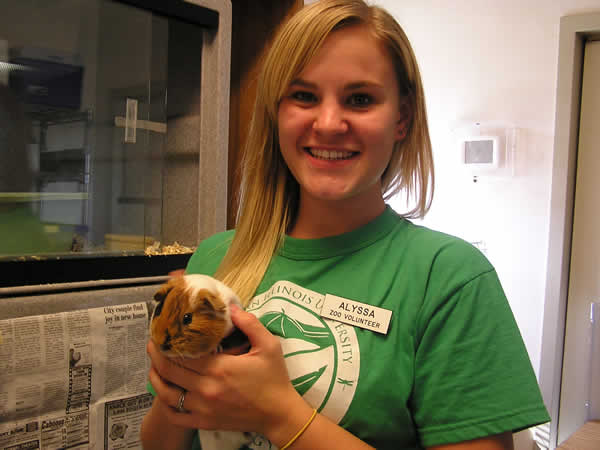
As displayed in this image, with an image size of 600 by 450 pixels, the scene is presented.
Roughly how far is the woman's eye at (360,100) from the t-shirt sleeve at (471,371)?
0.94ft

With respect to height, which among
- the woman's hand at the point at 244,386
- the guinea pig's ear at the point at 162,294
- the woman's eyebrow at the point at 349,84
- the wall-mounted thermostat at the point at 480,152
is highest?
the wall-mounted thermostat at the point at 480,152

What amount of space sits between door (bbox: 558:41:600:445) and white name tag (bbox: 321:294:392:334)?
2.26 metres

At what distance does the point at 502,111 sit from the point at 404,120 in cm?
216

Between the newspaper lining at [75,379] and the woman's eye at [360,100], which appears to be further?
the newspaper lining at [75,379]

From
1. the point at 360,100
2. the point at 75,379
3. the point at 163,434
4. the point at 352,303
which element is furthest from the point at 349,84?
the point at 75,379

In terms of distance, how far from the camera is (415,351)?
0.69m

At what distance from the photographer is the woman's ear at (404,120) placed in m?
0.83

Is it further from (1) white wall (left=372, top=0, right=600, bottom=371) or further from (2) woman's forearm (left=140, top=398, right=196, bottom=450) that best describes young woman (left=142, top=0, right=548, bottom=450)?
(1) white wall (left=372, top=0, right=600, bottom=371)

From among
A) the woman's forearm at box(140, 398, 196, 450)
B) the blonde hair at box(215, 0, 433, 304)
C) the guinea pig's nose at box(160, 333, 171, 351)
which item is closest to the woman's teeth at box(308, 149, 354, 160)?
the blonde hair at box(215, 0, 433, 304)

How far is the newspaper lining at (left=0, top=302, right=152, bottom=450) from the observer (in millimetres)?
1102

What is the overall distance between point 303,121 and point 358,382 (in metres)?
0.38

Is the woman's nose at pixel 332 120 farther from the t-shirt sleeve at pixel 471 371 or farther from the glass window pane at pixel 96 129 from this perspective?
the glass window pane at pixel 96 129

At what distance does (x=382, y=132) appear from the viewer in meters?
0.74

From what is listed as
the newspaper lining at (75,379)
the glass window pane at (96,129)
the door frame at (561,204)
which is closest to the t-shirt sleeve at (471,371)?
the newspaper lining at (75,379)
